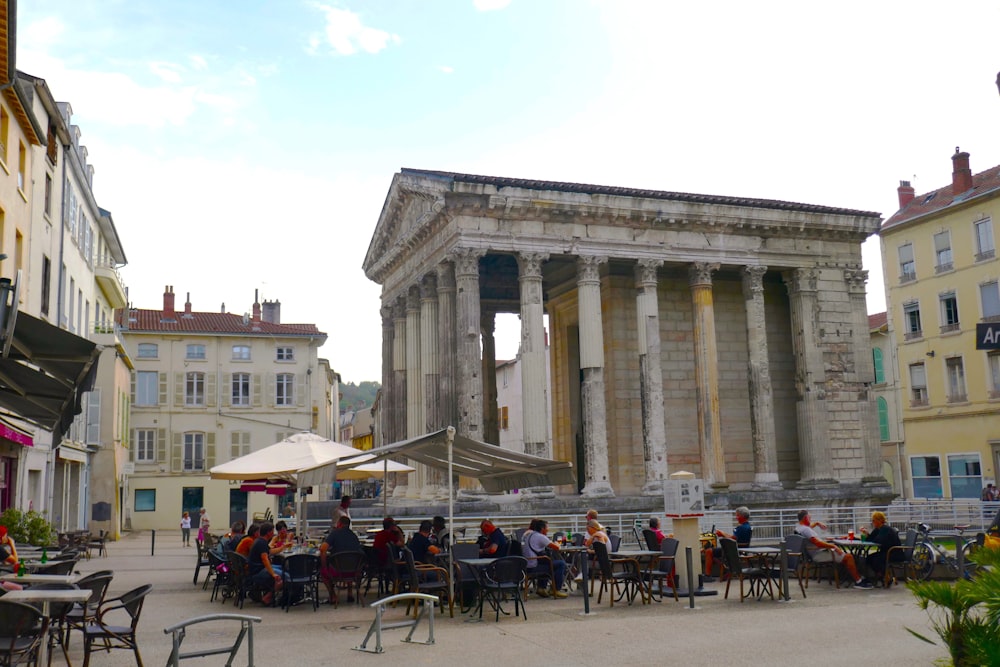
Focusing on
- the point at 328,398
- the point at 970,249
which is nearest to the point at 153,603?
the point at 970,249

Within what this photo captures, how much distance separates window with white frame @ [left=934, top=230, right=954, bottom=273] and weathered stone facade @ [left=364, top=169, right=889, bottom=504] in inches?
459

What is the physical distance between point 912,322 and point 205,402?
→ 97.5 feet

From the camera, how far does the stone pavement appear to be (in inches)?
315

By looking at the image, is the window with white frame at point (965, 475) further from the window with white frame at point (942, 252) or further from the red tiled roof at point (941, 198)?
the red tiled roof at point (941, 198)

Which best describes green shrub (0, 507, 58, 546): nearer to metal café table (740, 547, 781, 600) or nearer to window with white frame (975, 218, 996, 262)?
metal café table (740, 547, 781, 600)

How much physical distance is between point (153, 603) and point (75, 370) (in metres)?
5.33

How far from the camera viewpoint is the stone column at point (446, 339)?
21.3 m

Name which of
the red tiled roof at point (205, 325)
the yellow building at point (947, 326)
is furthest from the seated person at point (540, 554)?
the red tiled roof at point (205, 325)

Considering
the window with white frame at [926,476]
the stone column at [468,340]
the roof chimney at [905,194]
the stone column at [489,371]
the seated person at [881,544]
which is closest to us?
the seated person at [881,544]

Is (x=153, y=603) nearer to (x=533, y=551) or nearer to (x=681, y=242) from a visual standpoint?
(x=533, y=551)

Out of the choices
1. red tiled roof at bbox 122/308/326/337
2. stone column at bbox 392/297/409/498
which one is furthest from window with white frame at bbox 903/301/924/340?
red tiled roof at bbox 122/308/326/337

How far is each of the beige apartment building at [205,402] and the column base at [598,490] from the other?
2025cm

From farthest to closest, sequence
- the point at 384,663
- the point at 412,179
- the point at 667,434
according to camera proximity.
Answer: the point at 667,434, the point at 412,179, the point at 384,663

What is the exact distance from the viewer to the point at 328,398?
59.5 m
